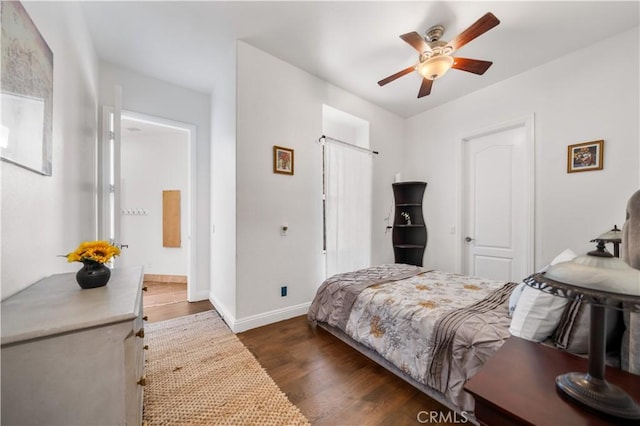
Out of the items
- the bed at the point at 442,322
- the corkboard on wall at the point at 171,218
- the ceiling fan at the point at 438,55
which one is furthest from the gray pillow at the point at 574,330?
the corkboard on wall at the point at 171,218

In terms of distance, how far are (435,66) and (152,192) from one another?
4.89 m

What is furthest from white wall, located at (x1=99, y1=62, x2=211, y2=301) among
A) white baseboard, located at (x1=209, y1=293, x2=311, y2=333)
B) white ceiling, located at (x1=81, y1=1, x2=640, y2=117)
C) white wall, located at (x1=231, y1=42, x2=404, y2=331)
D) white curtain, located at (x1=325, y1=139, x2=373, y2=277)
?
white curtain, located at (x1=325, y1=139, x2=373, y2=277)

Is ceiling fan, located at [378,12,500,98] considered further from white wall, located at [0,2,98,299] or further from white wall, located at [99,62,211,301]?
white wall, located at [99,62,211,301]

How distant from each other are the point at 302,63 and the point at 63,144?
231 cm

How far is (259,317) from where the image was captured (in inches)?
98.1

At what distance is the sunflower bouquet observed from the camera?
1.09 m

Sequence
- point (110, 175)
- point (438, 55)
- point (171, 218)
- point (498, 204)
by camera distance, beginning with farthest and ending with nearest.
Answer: point (171, 218) < point (498, 204) < point (110, 175) < point (438, 55)

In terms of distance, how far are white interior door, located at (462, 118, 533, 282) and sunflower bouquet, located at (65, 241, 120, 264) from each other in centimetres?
388

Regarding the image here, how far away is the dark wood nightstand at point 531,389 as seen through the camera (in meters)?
0.65

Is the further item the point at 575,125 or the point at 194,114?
the point at 194,114

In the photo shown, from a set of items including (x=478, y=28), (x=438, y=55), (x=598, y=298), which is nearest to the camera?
(x=598, y=298)

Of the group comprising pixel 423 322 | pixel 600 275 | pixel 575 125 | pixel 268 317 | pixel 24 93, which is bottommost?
pixel 268 317

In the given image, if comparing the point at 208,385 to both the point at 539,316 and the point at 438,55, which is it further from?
the point at 438,55

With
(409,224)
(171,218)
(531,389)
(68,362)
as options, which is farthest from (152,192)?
(531,389)
